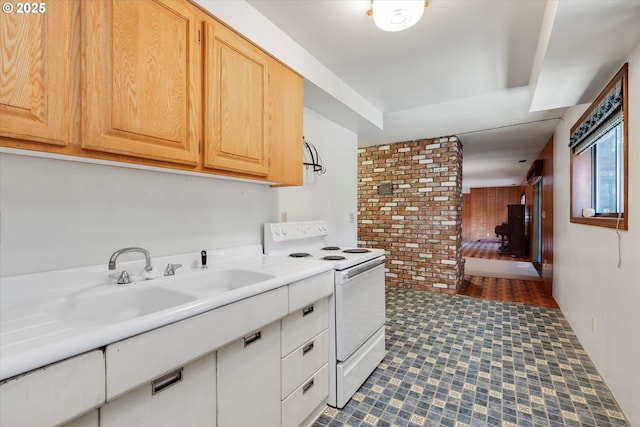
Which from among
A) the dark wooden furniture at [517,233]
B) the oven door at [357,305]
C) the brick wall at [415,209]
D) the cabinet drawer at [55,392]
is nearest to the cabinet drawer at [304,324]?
the oven door at [357,305]

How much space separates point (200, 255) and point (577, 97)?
10.2ft

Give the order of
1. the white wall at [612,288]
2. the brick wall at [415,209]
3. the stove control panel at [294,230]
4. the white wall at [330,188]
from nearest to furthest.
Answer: the white wall at [612,288]
the stove control panel at [294,230]
the white wall at [330,188]
the brick wall at [415,209]

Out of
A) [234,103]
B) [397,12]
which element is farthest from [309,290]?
[397,12]

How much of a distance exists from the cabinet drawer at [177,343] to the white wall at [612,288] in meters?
2.02

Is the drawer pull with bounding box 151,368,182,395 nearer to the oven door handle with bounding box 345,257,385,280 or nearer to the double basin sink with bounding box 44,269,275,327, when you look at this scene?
the double basin sink with bounding box 44,269,275,327

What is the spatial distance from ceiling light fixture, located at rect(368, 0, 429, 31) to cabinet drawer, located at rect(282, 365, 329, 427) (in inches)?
79.6

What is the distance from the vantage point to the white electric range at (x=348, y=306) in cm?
180

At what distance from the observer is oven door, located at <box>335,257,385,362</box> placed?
70.8 inches

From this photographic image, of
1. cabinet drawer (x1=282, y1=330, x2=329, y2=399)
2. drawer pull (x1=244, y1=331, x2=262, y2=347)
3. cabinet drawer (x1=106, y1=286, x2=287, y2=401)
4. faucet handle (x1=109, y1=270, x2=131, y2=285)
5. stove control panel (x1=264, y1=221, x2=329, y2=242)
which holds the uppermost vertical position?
stove control panel (x1=264, y1=221, x2=329, y2=242)

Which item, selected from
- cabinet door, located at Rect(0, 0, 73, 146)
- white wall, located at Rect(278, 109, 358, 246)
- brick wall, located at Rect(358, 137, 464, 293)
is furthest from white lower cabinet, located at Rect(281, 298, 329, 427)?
brick wall, located at Rect(358, 137, 464, 293)

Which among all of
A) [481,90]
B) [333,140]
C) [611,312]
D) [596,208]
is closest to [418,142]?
[481,90]

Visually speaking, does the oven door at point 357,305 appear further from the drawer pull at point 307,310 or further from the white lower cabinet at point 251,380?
the white lower cabinet at point 251,380

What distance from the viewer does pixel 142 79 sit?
119cm

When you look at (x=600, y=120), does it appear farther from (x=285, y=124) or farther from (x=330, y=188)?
(x=285, y=124)
